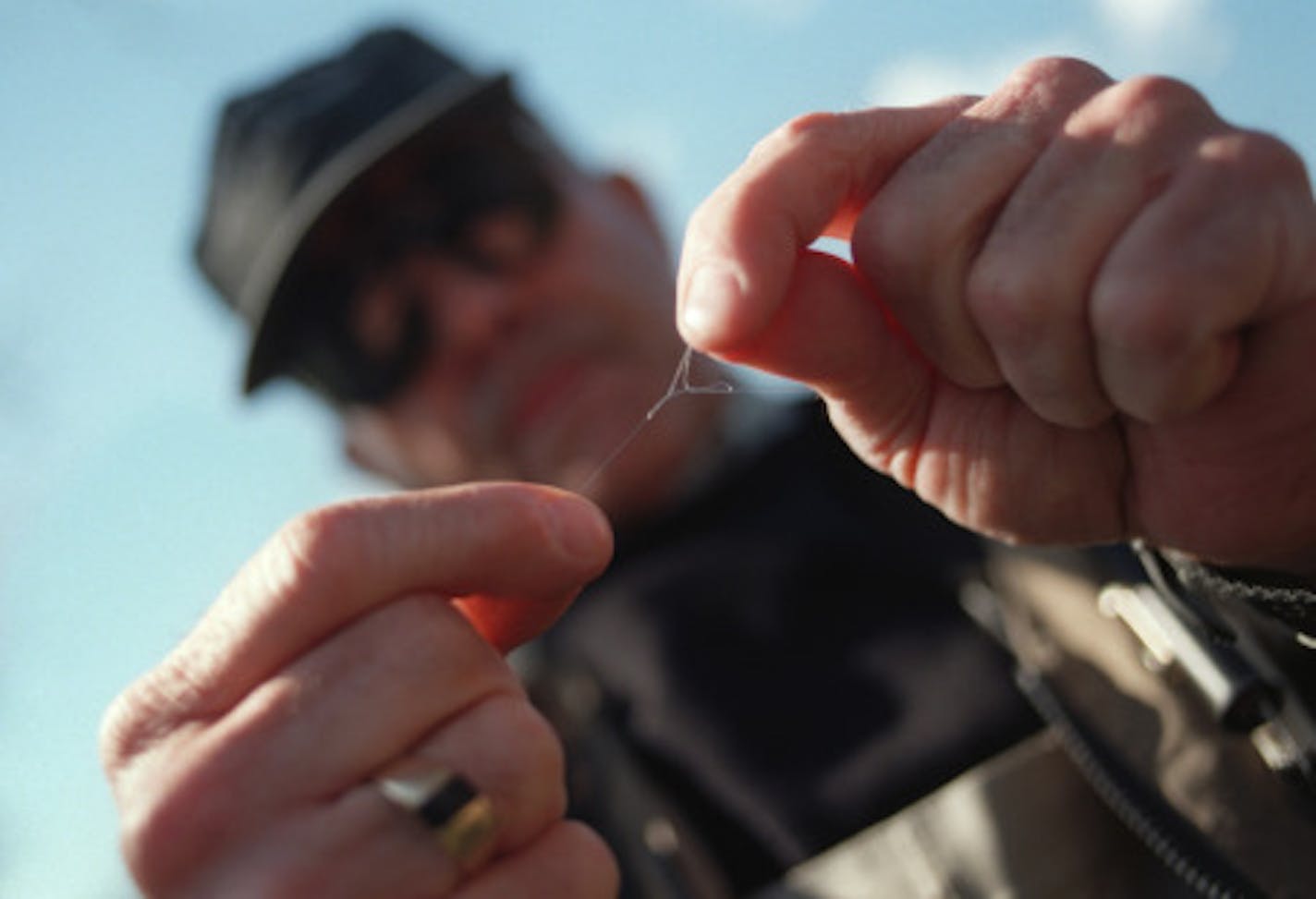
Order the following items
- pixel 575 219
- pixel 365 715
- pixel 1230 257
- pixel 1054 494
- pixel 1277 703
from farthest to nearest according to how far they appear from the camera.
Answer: pixel 575 219 < pixel 1277 703 < pixel 1054 494 < pixel 365 715 < pixel 1230 257

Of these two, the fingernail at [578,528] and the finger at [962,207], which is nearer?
the finger at [962,207]

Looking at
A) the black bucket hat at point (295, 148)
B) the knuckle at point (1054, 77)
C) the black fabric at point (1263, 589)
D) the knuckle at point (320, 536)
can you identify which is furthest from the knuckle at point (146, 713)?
the black bucket hat at point (295, 148)

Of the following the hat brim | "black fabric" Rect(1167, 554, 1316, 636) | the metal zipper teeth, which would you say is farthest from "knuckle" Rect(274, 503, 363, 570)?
the hat brim

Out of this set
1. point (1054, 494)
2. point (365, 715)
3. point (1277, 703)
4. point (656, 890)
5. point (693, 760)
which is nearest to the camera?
point (365, 715)

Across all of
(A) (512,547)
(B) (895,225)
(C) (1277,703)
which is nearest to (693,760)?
(C) (1277,703)

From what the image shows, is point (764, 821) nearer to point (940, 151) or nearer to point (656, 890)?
point (656, 890)

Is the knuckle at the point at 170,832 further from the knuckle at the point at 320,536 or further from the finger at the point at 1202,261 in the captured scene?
the finger at the point at 1202,261

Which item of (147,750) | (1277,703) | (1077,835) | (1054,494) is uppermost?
(147,750)
